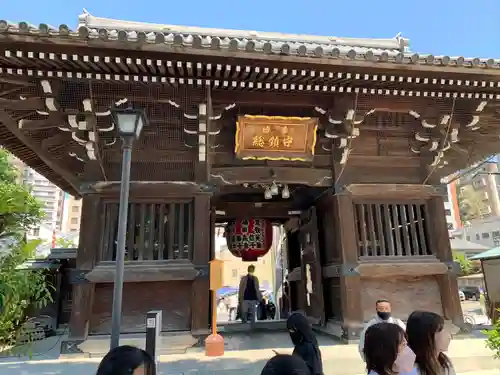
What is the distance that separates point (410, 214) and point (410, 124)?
79.1 inches

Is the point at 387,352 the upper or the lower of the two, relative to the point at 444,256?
lower

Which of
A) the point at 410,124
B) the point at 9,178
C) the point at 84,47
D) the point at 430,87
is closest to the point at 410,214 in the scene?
the point at 410,124

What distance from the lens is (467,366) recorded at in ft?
18.9

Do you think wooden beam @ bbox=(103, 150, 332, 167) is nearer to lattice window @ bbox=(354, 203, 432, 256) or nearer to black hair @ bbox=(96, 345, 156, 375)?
lattice window @ bbox=(354, 203, 432, 256)

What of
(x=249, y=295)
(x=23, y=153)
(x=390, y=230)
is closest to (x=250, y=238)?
(x=249, y=295)

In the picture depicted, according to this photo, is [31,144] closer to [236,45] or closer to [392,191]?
[236,45]

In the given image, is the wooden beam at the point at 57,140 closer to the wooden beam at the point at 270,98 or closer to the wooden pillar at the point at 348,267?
the wooden beam at the point at 270,98

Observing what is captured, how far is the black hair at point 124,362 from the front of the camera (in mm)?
1764

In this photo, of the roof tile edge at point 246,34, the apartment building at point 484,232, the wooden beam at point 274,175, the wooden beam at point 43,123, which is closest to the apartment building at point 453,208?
the apartment building at point 484,232

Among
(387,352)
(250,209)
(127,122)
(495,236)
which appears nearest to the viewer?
(387,352)

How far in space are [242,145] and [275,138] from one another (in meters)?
0.70

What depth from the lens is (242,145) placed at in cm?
746

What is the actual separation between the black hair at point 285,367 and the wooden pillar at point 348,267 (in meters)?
5.94

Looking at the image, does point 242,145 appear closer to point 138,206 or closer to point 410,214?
point 138,206
